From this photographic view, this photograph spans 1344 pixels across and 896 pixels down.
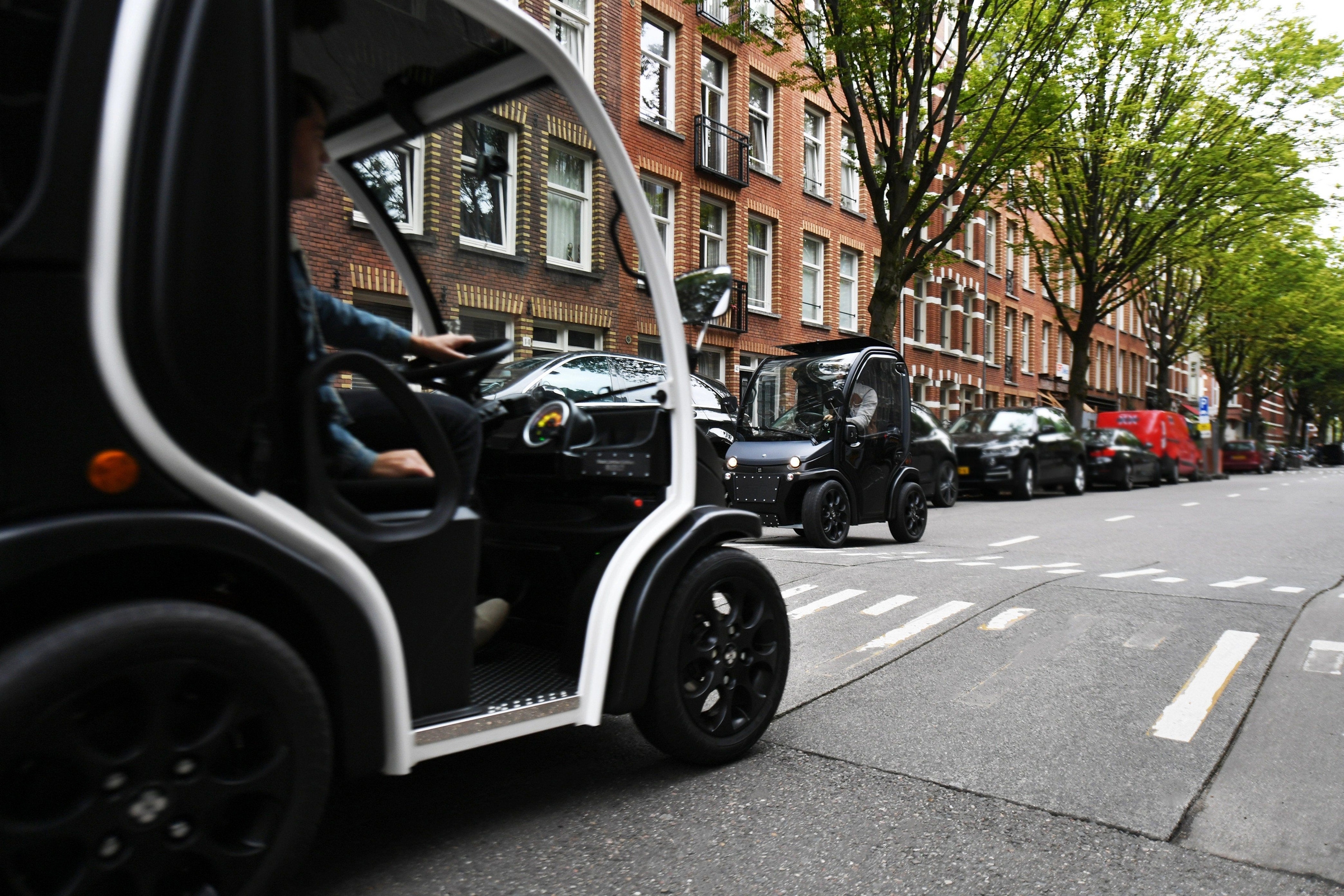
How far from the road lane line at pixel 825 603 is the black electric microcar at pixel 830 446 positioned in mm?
3083

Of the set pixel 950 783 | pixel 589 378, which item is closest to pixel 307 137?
pixel 589 378

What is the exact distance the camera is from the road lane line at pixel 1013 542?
10.2 meters

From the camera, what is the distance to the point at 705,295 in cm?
315

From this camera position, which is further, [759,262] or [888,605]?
[759,262]

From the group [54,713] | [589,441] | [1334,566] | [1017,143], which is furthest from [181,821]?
[1017,143]

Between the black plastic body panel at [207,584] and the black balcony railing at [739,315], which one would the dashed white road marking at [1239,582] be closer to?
the black plastic body panel at [207,584]

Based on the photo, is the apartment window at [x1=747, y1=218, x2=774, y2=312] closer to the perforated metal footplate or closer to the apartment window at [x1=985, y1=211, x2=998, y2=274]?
the apartment window at [x1=985, y1=211, x2=998, y2=274]

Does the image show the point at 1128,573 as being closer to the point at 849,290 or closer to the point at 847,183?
the point at 849,290

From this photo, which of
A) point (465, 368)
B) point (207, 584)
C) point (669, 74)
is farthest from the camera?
point (669, 74)

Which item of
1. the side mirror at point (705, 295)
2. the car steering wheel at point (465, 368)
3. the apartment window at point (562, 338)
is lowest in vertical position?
the car steering wheel at point (465, 368)

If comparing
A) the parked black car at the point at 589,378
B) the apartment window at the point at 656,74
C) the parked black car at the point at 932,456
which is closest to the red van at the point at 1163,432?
the parked black car at the point at 932,456

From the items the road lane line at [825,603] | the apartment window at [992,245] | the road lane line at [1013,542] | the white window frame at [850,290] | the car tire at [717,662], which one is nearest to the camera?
Answer: the car tire at [717,662]

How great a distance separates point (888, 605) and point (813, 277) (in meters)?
21.5

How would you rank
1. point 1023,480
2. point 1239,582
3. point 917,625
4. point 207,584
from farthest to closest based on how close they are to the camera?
point 1023,480
point 1239,582
point 917,625
point 207,584
